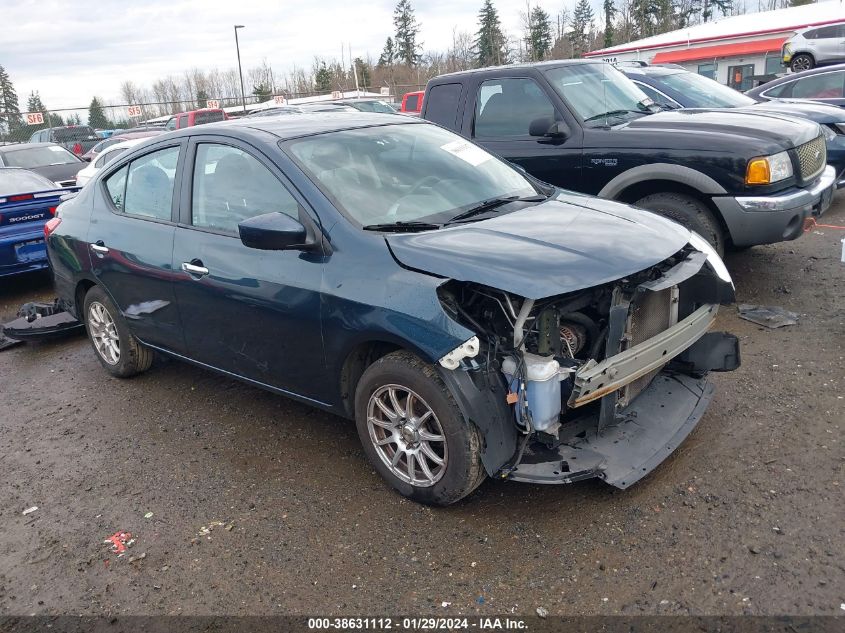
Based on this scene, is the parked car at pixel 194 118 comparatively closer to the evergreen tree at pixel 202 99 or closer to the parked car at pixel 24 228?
the evergreen tree at pixel 202 99

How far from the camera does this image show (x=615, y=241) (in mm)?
3273

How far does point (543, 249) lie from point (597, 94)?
13.0 ft

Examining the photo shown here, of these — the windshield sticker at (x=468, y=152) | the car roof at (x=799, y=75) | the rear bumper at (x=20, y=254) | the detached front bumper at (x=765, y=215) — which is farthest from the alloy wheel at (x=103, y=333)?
the car roof at (x=799, y=75)

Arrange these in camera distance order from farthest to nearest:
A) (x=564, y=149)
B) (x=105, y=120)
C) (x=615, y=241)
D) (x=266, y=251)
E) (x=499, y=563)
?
(x=105, y=120) → (x=564, y=149) → (x=266, y=251) → (x=615, y=241) → (x=499, y=563)

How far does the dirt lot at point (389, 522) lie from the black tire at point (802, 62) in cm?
1982

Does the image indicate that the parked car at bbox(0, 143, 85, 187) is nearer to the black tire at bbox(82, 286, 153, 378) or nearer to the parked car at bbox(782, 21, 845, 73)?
the black tire at bbox(82, 286, 153, 378)

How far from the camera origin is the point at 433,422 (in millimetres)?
3193

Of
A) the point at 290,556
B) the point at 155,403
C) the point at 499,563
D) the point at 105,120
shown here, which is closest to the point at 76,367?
the point at 155,403

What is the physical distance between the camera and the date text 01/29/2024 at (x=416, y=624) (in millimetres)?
2607

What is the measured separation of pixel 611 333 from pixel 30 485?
328cm

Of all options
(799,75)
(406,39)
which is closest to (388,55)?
(406,39)

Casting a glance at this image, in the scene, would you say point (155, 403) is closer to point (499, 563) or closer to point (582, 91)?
point (499, 563)

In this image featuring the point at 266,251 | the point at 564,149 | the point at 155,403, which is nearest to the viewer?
the point at 266,251

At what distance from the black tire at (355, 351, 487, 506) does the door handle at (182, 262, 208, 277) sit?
1.25 meters
